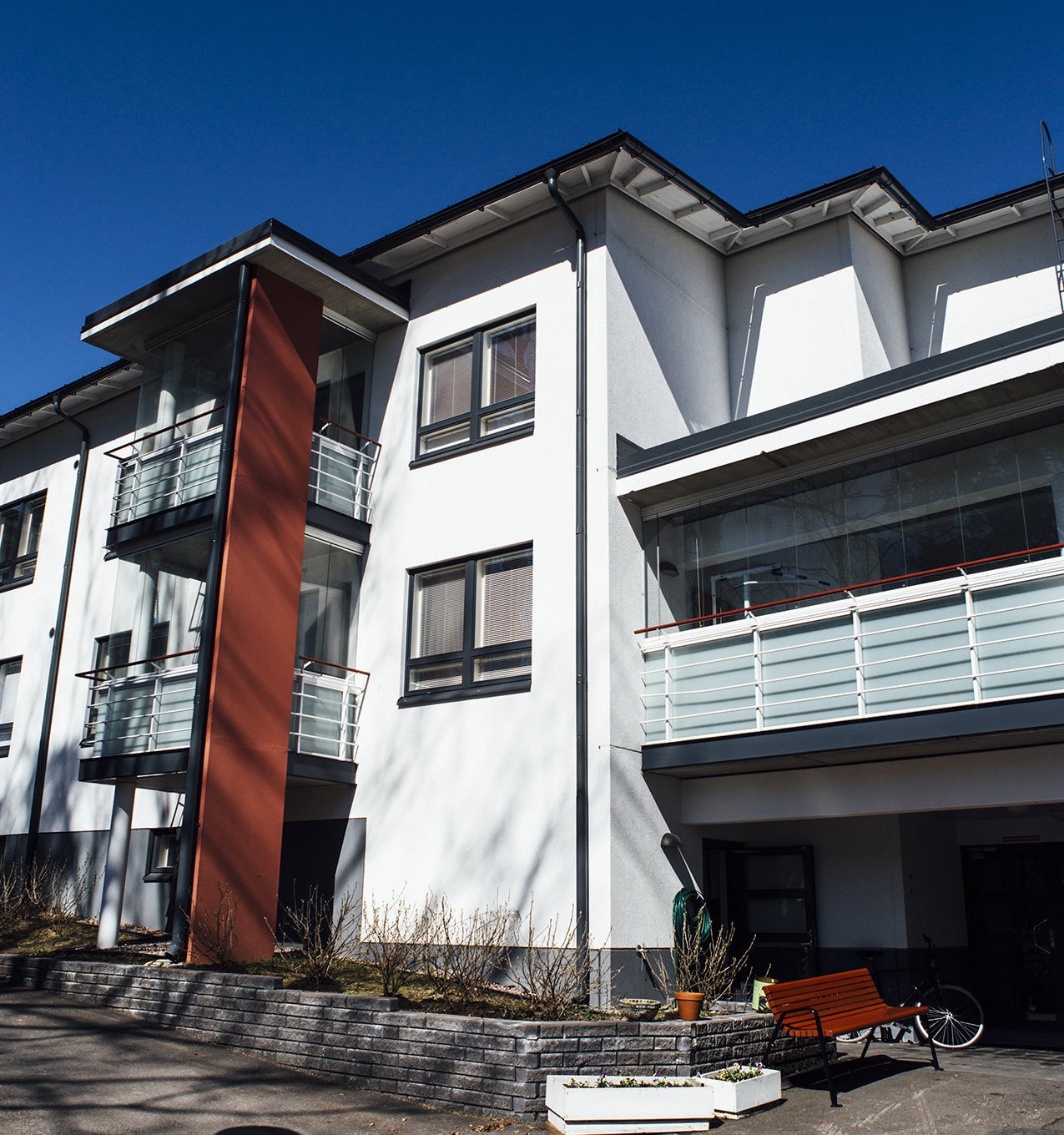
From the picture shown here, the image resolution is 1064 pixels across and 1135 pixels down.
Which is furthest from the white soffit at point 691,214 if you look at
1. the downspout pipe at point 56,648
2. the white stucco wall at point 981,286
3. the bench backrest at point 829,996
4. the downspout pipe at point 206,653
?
the bench backrest at point 829,996

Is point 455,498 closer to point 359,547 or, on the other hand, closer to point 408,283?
point 359,547

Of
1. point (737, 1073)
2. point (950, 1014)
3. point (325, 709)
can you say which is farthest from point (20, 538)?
point (950, 1014)

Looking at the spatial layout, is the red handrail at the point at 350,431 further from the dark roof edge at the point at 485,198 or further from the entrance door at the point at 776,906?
the entrance door at the point at 776,906

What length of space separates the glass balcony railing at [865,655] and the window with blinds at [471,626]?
62.6 inches

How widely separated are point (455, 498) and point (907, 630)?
5.97 meters

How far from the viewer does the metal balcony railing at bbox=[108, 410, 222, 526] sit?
1426 cm

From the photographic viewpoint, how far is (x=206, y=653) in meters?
12.7

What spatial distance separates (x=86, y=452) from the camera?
19844 millimetres

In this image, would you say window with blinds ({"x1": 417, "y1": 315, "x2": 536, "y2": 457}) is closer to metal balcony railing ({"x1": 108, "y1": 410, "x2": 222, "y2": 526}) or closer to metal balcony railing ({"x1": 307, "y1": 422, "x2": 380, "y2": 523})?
metal balcony railing ({"x1": 307, "y1": 422, "x2": 380, "y2": 523})

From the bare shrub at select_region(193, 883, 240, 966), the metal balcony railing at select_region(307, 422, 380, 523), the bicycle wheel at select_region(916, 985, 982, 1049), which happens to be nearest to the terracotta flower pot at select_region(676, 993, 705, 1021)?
the bicycle wheel at select_region(916, 985, 982, 1049)

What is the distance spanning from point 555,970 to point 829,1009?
2.37m

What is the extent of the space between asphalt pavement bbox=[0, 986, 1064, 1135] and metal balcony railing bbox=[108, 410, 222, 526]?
6.56 m

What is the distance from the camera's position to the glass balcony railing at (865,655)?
1020 cm

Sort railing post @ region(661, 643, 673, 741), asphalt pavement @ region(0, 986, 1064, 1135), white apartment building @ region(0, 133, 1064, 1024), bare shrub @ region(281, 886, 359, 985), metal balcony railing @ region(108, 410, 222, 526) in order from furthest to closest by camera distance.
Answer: metal balcony railing @ region(108, 410, 222, 526)
railing post @ region(661, 643, 673, 741)
white apartment building @ region(0, 133, 1064, 1024)
bare shrub @ region(281, 886, 359, 985)
asphalt pavement @ region(0, 986, 1064, 1135)
